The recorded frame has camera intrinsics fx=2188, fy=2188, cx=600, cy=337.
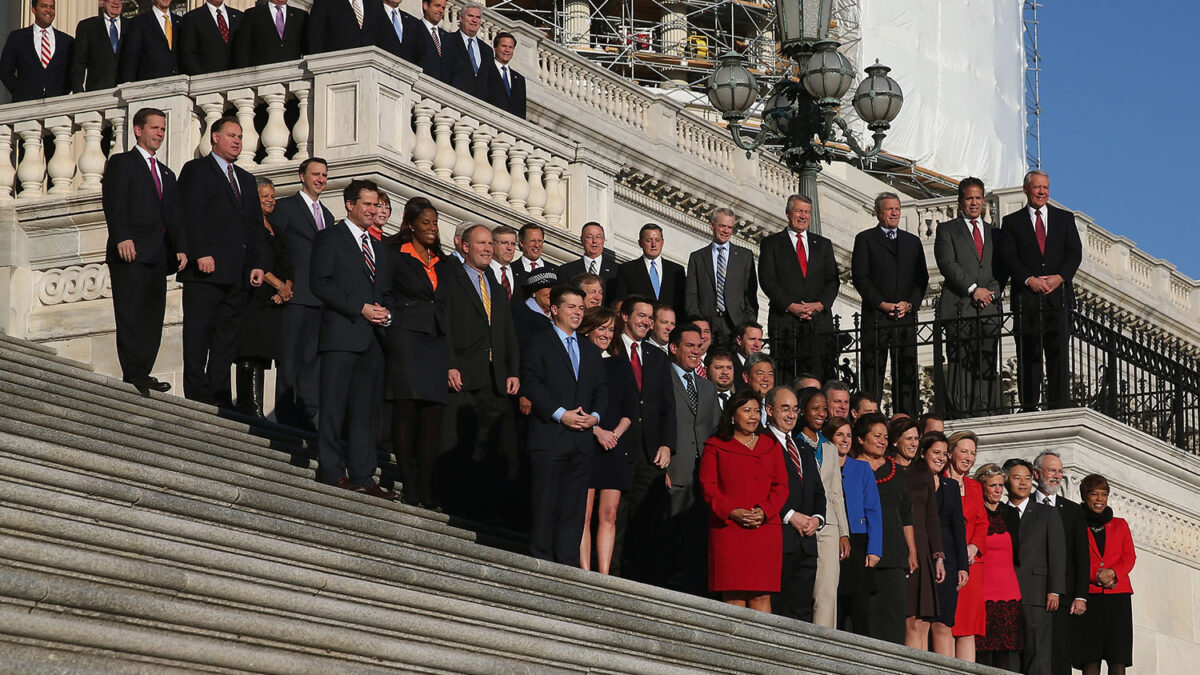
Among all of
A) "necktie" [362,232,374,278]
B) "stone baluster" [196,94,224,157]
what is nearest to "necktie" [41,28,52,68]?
"stone baluster" [196,94,224,157]

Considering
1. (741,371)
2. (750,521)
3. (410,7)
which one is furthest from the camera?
(410,7)

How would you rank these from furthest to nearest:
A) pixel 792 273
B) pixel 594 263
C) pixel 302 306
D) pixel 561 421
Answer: pixel 792 273 → pixel 594 263 → pixel 302 306 → pixel 561 421

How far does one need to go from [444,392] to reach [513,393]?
63 cm

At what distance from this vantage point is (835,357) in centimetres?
1684

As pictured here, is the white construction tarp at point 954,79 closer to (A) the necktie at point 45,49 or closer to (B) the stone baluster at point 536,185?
(B) the stone baluster at point 536,185

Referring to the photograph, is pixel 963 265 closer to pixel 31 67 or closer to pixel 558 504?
pixel 558 504

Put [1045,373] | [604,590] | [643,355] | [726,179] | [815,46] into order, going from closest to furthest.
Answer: [604,590] < [643,355] < [1045,373] < [815,46] < [726,179]

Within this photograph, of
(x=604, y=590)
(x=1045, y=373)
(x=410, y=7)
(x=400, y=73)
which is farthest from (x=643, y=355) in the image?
(x=410, y=7)

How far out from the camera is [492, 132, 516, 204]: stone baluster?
1673 centimetres

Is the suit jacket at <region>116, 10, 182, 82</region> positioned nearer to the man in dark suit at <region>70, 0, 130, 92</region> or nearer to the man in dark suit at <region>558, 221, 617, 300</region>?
the man in dark suit at <region>70, 0, 130, 92</region>

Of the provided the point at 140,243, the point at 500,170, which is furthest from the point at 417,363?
the point at 500,170

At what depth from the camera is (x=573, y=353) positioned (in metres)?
12.1

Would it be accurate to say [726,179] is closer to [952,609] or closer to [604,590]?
[952,609]

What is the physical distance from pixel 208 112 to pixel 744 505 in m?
5.99
